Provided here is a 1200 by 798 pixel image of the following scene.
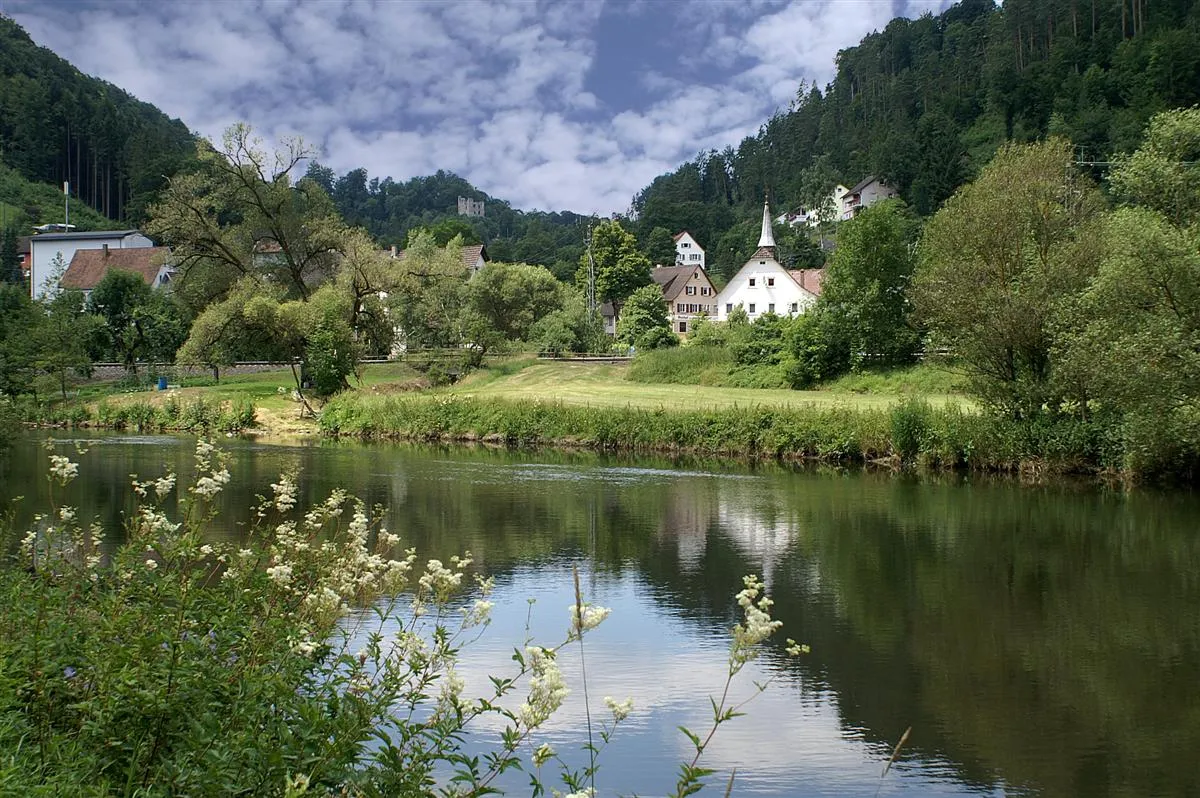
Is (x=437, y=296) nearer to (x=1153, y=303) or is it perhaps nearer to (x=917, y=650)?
(x=1153, y=303)

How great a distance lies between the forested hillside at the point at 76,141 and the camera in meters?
127

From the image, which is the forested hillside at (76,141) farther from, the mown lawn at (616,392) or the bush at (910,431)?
the bush at (910,431)

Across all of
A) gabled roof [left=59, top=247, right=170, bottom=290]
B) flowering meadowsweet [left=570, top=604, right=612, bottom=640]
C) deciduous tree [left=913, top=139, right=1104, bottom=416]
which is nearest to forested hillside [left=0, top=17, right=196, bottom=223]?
gabled roof [left=59, top=247, right=170, bottom=290]

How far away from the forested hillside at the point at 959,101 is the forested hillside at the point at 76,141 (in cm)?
6591

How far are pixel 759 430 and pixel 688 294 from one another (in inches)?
3021

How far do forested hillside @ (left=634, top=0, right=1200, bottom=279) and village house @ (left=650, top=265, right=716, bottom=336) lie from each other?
24.0 meters

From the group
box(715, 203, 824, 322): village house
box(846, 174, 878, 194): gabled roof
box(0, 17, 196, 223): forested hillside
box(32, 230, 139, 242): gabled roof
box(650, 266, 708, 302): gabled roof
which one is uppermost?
box(0, 17, 196, 223): forested hillside

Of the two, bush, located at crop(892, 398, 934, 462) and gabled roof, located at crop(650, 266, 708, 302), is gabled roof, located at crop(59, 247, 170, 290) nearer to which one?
gabled roof, located at crop(650, 266, 708, 302)

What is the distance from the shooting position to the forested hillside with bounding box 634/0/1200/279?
10412 cm

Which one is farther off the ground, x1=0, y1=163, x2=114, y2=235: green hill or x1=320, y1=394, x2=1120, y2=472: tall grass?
x1=0, y1=163, x2=114, y2=235: green hill

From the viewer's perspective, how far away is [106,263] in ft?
294

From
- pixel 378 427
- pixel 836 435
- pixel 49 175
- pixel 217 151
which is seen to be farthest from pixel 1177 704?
pixel 49 175

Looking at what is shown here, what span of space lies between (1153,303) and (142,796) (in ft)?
87.8

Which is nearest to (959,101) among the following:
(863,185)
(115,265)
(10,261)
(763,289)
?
(863,185)
